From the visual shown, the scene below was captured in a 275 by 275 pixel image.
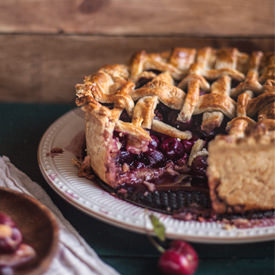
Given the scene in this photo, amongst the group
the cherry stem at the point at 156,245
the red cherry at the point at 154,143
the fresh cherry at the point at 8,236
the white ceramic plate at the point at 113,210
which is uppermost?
the red cherry at the point at 154,143

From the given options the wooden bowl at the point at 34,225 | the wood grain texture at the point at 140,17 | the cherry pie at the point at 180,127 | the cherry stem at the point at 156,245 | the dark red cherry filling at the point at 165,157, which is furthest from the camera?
the wood grain texture at the point at 140,17

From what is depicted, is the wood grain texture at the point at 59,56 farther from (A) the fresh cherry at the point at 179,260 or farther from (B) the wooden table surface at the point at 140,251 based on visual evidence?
(A) the fresh cherry at the point at 179,260

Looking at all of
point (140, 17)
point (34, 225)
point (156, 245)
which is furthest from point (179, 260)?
point (140, 17)

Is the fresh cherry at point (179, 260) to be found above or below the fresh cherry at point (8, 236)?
below

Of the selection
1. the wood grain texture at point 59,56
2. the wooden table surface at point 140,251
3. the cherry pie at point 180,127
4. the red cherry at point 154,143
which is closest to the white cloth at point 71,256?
the wooden table surface at point 140,251

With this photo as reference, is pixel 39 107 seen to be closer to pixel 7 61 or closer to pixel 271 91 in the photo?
pixel 7 61

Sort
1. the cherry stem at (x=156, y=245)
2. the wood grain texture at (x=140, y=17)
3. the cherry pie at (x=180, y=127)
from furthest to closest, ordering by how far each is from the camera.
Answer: the wood grain texture at (x=140, y=17) → the cherry pie at (x=180, y=127) → the cherry stem at (x=156, y=245)

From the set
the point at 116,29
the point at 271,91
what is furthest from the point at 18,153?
the point at 271,91

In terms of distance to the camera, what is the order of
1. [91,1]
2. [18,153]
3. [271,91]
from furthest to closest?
[91,1], [18,153], [271,91]
